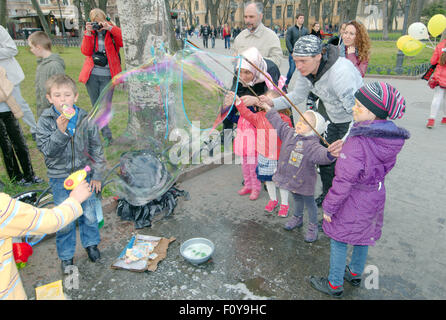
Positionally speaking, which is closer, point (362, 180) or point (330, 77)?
point (362, 180)

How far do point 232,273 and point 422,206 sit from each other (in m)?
2.57

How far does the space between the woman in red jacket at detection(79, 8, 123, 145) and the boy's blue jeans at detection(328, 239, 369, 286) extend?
175 inches

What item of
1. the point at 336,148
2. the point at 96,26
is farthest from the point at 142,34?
the point at 336,148

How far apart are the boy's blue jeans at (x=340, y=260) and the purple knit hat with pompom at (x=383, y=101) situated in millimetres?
1029

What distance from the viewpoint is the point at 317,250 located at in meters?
3.21

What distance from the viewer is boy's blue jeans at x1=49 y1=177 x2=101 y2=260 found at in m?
2.86

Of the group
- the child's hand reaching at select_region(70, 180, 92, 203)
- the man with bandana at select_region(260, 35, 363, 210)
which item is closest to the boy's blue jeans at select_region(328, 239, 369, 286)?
the man with bandana at select_region(260, 35, 363, 210)

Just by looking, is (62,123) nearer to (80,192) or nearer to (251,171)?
(80,192)

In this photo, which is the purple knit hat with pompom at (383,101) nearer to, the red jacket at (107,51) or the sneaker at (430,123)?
the red jacket at (107,51)

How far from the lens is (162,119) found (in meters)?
3.54

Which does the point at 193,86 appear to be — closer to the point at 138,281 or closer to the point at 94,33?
the point at 138,281

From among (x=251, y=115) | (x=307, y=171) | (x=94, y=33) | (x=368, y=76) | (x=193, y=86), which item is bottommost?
(x=368, y=76)

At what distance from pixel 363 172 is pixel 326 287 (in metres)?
1.04

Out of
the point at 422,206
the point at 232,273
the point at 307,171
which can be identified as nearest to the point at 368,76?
the point at 422,206
